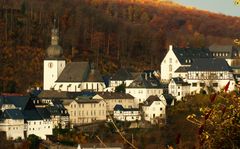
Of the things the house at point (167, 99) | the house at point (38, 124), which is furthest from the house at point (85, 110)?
the house at point (167, 99)

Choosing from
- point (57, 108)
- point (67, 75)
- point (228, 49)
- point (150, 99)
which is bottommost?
point (57, 108)

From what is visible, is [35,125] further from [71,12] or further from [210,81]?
[71,12]

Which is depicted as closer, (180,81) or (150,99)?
(150,99)

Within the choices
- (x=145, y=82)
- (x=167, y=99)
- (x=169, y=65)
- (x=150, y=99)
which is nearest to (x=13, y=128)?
(x=150, y=99)

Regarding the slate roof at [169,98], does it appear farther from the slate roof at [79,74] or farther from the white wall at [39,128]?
the white wall at [39,128]

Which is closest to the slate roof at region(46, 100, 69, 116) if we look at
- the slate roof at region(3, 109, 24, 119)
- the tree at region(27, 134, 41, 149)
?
the slate roof at region(3, 109, 24, 119)

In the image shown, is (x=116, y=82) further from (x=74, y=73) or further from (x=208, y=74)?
(x=208, y=74)

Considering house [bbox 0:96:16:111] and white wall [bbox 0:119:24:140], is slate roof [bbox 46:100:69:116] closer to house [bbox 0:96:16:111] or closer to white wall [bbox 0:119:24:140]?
house [bbox 0:96:16:111]
